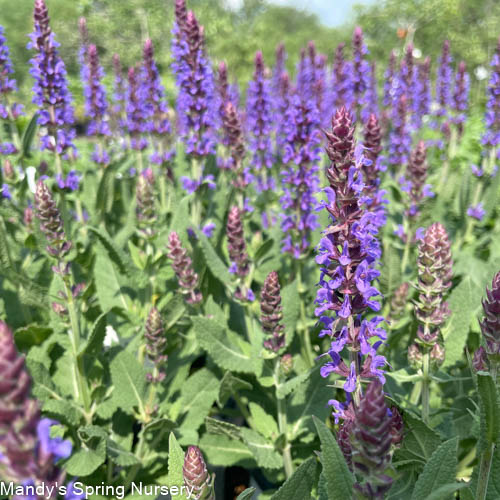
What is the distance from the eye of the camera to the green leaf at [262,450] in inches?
87.0

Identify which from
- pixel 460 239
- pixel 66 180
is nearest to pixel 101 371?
pixel 66 180

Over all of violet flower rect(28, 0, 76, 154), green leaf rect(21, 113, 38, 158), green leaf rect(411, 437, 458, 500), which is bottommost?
green leaf rect(411, 437, 458, 500)

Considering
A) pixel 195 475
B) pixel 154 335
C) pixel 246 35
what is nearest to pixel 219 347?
pixel 154 335

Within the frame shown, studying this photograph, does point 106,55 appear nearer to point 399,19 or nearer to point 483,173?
point 399,19

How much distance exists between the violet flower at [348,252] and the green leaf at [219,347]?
3.33 ft

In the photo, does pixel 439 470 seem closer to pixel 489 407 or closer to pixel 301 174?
pixel 489 407

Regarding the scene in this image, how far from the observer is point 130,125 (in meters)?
4.91

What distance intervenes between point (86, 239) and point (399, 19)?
2019 cm

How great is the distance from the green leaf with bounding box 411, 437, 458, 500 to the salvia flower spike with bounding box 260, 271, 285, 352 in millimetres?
850

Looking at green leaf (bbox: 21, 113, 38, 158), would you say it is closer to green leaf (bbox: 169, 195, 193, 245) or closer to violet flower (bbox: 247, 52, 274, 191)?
green leaf (bbox: 169, 195, 193, 245)

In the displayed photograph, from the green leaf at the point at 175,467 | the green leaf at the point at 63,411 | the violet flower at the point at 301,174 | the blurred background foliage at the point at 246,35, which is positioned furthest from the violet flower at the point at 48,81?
the blurred background foliage at the point at 246,35

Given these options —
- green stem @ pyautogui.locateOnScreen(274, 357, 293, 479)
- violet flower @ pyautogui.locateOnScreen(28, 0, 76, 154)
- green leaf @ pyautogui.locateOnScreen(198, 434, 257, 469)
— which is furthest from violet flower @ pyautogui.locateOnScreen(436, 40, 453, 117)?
green leaf @ pyautogui.locateOnScreen(198, 434, 257, 469)

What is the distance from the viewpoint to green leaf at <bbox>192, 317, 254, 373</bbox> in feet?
7.73

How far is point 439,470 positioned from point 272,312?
0.89 meters
